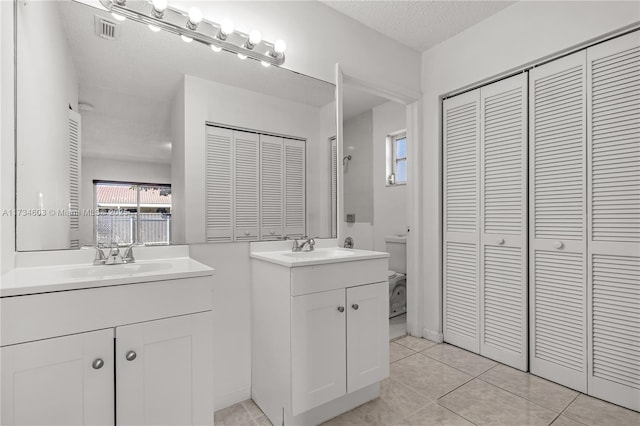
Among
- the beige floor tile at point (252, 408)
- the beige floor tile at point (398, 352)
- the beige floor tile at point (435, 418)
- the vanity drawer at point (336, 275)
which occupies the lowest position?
the beige floor tile at point (398, 352)

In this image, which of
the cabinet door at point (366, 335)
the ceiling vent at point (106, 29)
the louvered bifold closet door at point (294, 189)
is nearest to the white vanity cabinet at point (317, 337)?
the cabinet door at point (366, 335)

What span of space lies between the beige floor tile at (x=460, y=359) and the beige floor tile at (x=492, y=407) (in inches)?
8.9

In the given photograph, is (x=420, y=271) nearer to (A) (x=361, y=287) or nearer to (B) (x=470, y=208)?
(B) (x=470, y=208)

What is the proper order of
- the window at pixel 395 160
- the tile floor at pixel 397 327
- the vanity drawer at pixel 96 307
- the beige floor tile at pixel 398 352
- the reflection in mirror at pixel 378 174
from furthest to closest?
the window at pixel 395 160
the reflection in mirror at pixel 378 174
the tile floor at pixel 397 327
the beige floor tile at pixel 398 352
the vanity drawer at pixel 96 307

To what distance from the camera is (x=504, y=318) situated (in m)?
2.21

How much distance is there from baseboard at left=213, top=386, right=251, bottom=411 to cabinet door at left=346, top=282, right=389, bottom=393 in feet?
2.02

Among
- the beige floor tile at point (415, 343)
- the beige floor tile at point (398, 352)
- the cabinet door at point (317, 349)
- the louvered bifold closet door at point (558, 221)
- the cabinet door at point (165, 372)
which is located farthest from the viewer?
the beige floor tile at point (415, 343)

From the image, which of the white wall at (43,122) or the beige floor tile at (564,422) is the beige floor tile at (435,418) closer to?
the beige floor tile at (564,422)

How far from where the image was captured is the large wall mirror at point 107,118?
1.29m

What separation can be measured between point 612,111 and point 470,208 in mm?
983

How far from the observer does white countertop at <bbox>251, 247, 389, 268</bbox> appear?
154 centimetres

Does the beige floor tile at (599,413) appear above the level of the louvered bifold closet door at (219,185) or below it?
below

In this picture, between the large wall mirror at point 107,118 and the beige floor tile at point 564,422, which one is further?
the beige floor tile at point 564,422

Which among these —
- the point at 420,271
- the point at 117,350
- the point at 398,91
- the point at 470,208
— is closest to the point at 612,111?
the point at 470,208
